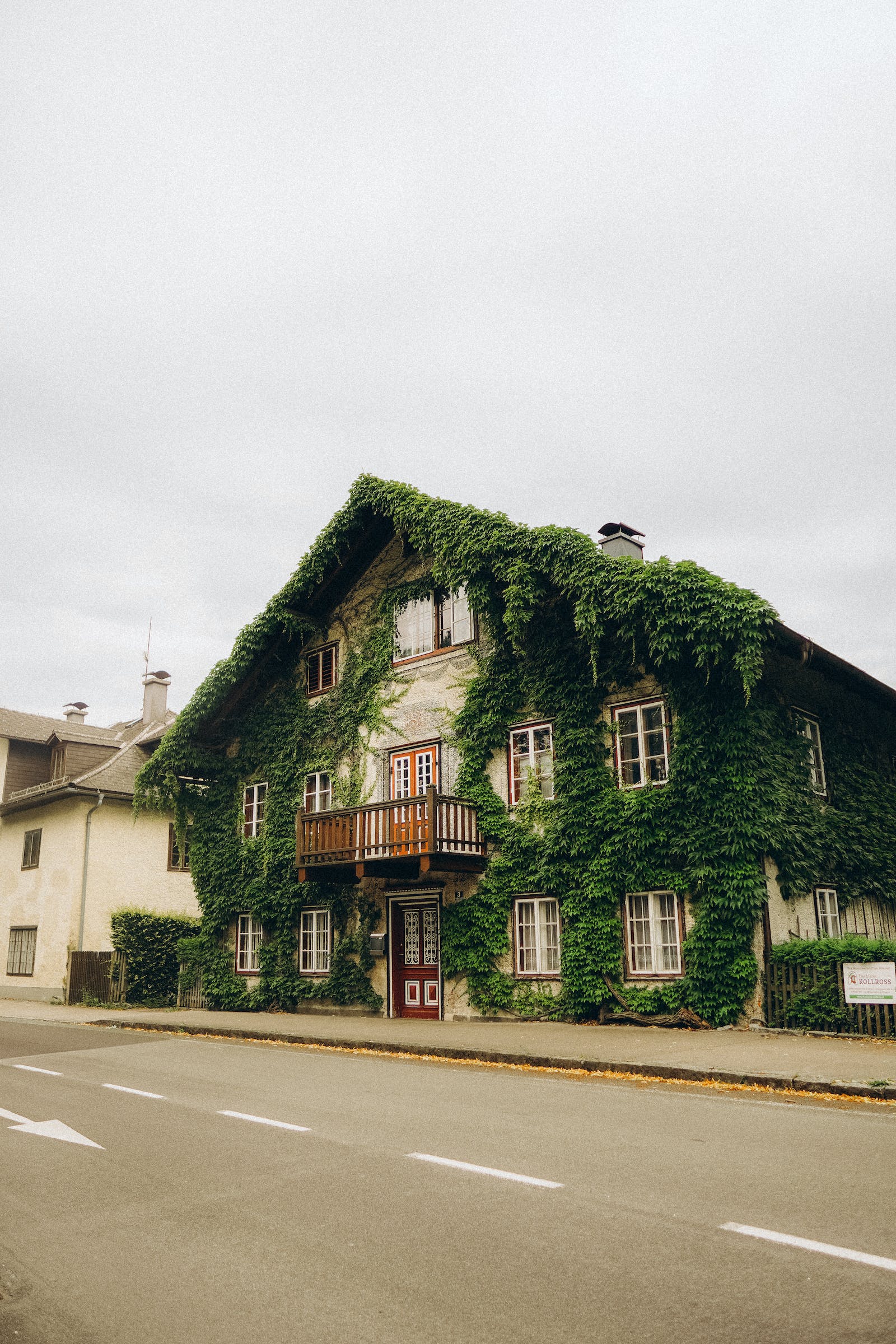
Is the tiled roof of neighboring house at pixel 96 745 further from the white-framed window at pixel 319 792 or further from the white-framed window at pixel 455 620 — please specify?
the white-framed window at pixel 455 620

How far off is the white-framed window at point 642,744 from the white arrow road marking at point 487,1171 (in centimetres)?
1096

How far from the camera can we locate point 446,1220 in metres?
5.47

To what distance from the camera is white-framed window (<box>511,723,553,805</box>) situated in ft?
62.1

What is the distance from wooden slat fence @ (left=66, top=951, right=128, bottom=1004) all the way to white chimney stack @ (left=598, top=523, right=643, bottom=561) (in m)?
16.7

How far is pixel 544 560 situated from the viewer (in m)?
18.5

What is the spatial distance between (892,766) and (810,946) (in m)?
8.09

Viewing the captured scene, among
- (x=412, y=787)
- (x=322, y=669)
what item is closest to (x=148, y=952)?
(x=322, y=669)

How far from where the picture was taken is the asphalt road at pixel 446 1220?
416cm

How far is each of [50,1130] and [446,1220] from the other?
4465 millimetres

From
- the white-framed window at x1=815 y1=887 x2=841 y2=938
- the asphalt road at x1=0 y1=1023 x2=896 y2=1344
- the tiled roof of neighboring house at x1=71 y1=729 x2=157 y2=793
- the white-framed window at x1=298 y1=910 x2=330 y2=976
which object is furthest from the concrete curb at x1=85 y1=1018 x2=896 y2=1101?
the tiled roof of neighboring house at x1=71 y1=729 x2=157 y2=793

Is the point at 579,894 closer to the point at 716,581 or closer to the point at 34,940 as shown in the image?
the point at 716,581

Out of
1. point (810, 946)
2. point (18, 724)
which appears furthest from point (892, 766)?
point (18, 724)

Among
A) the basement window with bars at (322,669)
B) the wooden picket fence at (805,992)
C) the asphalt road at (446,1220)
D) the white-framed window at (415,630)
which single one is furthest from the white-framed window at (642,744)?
the asphalt road at (446,1220)

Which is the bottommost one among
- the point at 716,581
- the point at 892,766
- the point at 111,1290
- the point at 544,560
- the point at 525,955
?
the point at 111,1290
